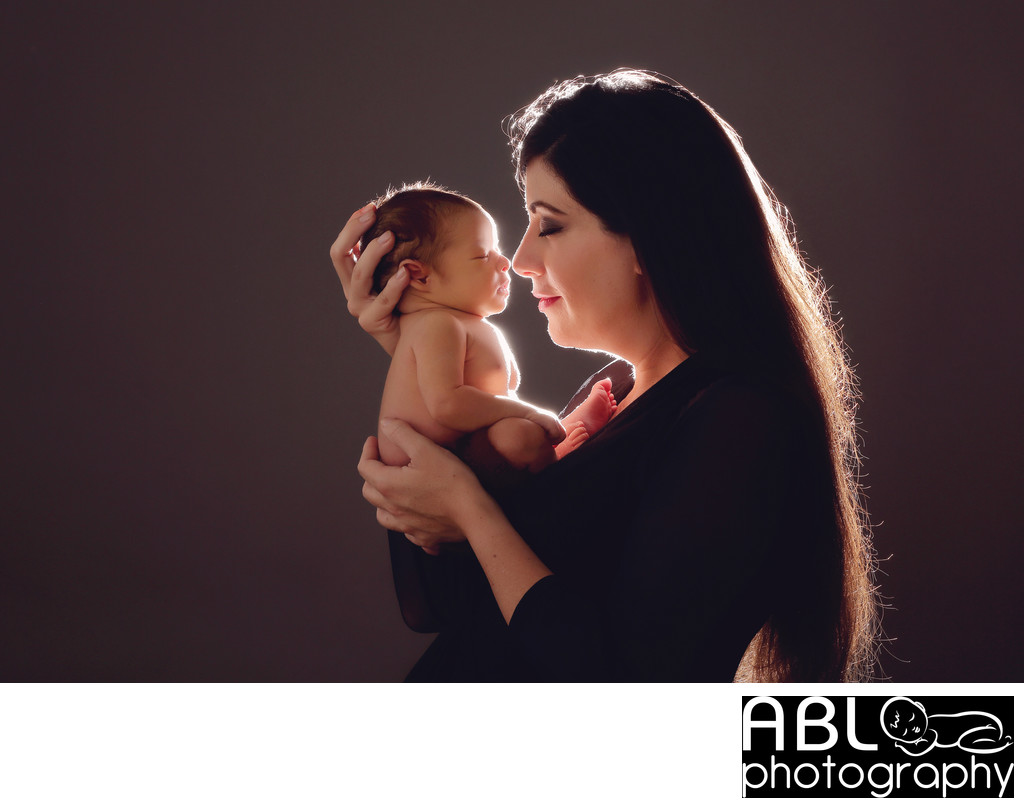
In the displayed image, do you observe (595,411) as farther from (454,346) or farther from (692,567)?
(692,567)

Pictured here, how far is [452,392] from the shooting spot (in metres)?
1.21

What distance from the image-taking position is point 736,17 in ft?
8.83

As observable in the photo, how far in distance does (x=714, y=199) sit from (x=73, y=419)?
8.58 ft

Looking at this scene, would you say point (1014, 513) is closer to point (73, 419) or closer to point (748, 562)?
point (748, 562)

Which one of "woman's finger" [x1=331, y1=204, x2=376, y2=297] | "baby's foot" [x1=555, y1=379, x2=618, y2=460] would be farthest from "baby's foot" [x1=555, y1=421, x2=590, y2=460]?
"woman's finger" [x1=331, y1=204, x2=376, y2=297]

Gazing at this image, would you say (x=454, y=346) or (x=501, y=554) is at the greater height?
(x=454, y=346)

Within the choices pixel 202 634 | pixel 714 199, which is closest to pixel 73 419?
pixel 202 634
